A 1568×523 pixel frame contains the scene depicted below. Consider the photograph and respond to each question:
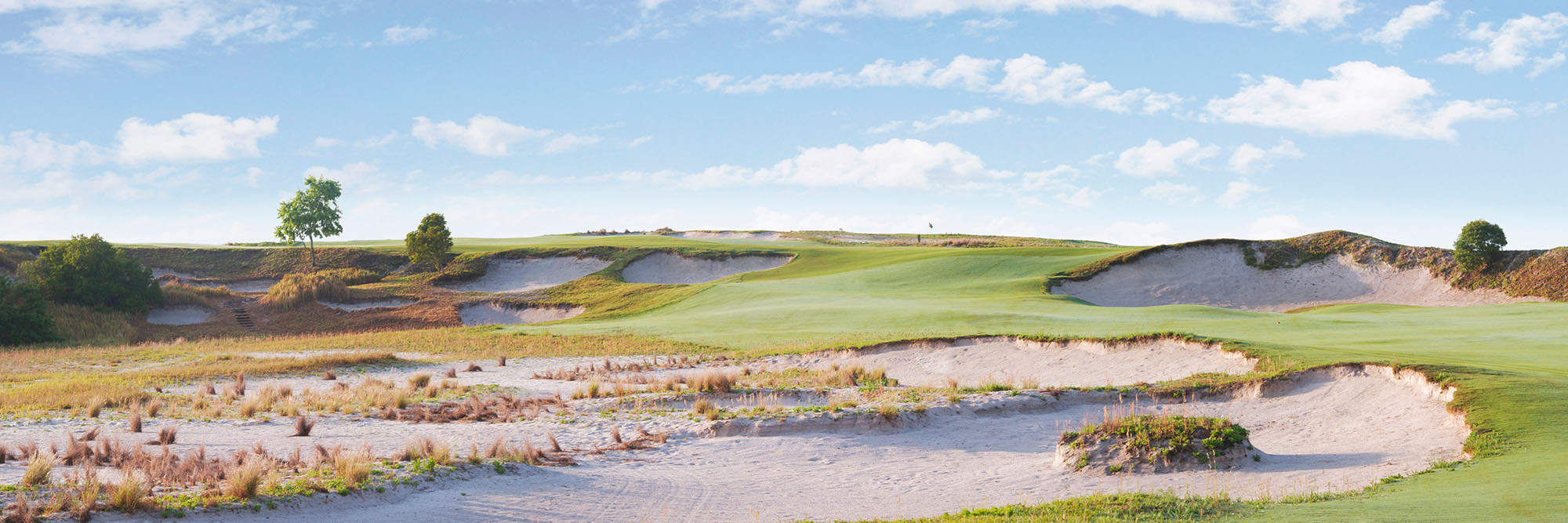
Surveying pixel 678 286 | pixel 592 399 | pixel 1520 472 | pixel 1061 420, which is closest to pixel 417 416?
pixel 592 399

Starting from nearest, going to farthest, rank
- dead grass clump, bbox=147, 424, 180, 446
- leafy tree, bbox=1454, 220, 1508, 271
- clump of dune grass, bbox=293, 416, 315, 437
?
1. dead grass clump, bbox=147, 424, 180, 446
2. clump of dune grass, bbox=293, 416, 315, 437
3. leafy tree, bbox=1454, 220, 1508, 271

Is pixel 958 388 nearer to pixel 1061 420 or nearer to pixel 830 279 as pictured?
pixel 1061 420

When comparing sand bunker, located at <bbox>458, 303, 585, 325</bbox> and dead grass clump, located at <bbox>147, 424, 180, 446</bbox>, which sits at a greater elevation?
dead grass clump, located at <bbox>147, 424, 180, 446</bbox>

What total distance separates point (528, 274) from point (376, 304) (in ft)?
40.5

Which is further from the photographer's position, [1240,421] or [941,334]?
[941,334]

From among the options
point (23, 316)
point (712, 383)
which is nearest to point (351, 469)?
point (712, 383)

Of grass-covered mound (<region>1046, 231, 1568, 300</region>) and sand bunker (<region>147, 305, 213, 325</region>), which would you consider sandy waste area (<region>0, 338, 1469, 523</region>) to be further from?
sand bunker (<region>147, 305, 213, 325</region>)

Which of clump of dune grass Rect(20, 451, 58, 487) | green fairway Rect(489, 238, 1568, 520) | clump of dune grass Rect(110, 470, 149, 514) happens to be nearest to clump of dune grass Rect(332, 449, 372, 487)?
clump of dune grass Rect(110, 470, 149, 514)

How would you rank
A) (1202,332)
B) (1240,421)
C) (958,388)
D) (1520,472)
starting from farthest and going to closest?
1. (1202,332)
2. (958,388)
3. (1240,421)
4. (1520,472)

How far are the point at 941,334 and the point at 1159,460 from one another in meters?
16.4

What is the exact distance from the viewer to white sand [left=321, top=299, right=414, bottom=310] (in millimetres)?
56594

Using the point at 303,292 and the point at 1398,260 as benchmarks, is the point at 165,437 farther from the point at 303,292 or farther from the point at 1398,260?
the point at 1398,260

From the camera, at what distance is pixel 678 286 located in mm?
55156

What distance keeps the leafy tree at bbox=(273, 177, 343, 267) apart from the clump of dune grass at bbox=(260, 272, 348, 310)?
2070 centimetres
